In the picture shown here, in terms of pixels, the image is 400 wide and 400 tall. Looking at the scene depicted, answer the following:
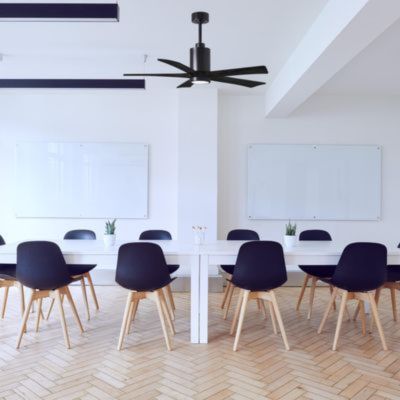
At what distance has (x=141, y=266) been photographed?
126 inches

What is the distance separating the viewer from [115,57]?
4391 mm

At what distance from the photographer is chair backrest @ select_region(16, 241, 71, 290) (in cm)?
326

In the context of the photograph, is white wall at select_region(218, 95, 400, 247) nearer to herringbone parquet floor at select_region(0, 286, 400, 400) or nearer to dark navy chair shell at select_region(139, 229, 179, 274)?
dark navy chair shell at select_region(139, 229, 179, 274)

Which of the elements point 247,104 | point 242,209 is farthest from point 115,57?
point 242,209

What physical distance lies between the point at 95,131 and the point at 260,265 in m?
3.60

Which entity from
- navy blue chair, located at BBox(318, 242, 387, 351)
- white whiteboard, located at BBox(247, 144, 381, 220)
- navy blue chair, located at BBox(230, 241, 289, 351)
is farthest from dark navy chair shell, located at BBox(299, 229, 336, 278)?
white whiteboard, located at BBox(247, 144, 381, 220)

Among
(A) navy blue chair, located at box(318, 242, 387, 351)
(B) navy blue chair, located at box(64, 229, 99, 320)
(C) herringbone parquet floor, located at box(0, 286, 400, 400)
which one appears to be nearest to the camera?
(C) herringbone parquet floor, located at box(0, 286, 400, 400)

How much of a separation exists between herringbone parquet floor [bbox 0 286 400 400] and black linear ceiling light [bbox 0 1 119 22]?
2446 millimetres

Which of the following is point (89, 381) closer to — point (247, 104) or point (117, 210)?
point (117, 210)

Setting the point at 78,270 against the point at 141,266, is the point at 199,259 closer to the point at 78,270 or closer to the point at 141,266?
the point at 141,266

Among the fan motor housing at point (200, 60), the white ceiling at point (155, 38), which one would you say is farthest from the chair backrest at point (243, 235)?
the fan motor housing at point (200, 60)

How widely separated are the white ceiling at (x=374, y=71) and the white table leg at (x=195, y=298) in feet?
8.66

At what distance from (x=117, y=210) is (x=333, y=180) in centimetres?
315

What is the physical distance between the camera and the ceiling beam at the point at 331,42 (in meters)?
2.63
